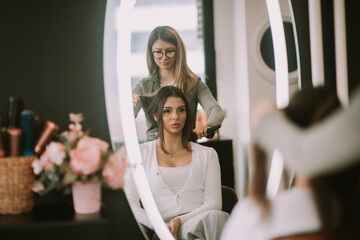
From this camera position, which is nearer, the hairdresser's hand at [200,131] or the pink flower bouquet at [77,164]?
the pink flower bouquet at [77,164]

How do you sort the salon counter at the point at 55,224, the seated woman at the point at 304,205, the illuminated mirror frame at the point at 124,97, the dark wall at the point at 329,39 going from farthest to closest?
the dark wall at the point at 329,39
the illuminated mirror frame at the point at 124,97
the salon counter at the point at 55,224
the seated woman at the point at 304,205

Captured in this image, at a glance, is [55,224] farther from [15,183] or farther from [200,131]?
[200,131]

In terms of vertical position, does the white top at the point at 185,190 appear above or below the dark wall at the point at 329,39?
below

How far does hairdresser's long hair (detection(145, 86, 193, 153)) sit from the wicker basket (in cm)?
35

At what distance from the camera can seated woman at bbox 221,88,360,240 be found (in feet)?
2.34

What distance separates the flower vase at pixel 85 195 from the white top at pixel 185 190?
0.11 m

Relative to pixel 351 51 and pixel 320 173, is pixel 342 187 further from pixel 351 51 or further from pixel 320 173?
pixel 351 51

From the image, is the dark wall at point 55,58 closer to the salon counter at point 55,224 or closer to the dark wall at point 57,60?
the dark wall at point 57,60

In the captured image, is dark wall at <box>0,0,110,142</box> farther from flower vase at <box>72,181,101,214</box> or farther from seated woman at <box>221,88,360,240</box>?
seated woman at <box>221,88,360,240</box>

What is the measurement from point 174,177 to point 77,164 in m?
0.28

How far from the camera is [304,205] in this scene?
2.35 feet

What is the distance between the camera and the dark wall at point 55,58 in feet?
3.41

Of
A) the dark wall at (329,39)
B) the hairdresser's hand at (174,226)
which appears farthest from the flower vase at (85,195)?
the dark wall at (329,39)

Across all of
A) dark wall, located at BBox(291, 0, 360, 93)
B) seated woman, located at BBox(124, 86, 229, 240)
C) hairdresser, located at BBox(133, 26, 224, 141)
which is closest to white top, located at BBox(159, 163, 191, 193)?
seated woman, located at BBox(124, 86, 229, 240)
